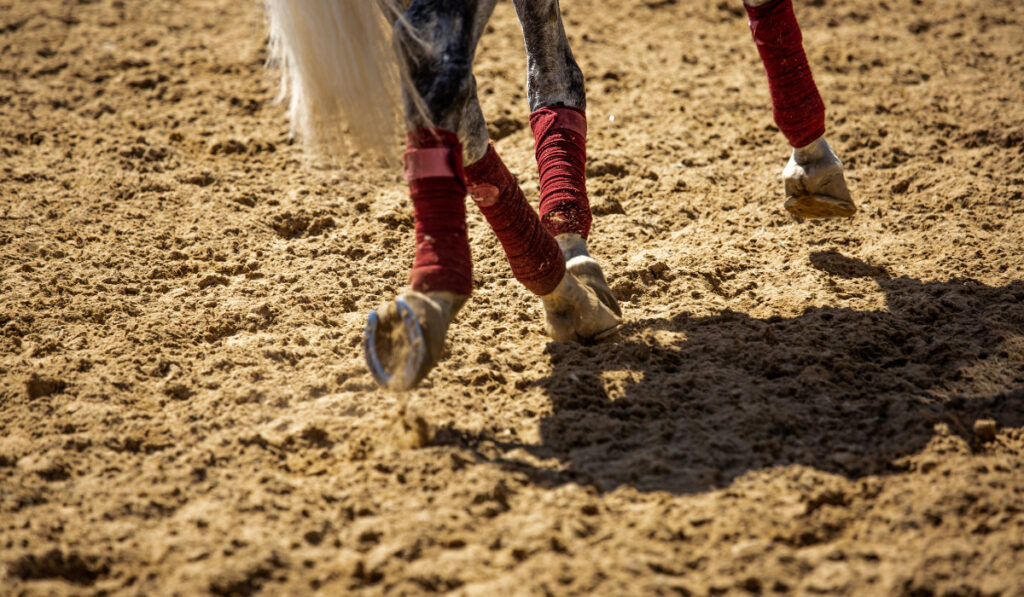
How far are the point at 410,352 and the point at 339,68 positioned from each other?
67 cm

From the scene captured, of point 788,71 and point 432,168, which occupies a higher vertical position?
point 788,71

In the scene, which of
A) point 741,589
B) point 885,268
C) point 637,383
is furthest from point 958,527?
point 885,268

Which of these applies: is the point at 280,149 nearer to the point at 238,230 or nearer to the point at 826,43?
the point at 238,230

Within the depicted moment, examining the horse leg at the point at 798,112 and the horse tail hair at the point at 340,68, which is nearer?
the horse tail hair at the point at 340,68

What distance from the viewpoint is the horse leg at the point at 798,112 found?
2.81m

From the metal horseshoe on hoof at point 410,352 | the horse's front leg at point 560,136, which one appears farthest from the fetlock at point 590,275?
the metal horseshoe on hoof at point 410,352

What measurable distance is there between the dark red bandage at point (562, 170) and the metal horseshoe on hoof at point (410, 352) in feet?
2.77

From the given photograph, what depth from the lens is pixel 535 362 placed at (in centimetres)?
249

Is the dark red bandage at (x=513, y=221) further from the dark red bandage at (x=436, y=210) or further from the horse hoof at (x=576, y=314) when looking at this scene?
the dark red bandage at (x=436, y=210)

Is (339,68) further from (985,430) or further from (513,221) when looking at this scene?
(985,430)

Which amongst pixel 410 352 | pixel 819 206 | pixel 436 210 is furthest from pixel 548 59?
pixel 410 352

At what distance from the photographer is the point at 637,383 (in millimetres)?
2334

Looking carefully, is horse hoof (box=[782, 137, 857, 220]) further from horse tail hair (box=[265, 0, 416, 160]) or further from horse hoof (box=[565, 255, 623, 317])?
horse tail hair (box=[265, 0, 416, 160])

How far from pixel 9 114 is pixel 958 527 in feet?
14.1
